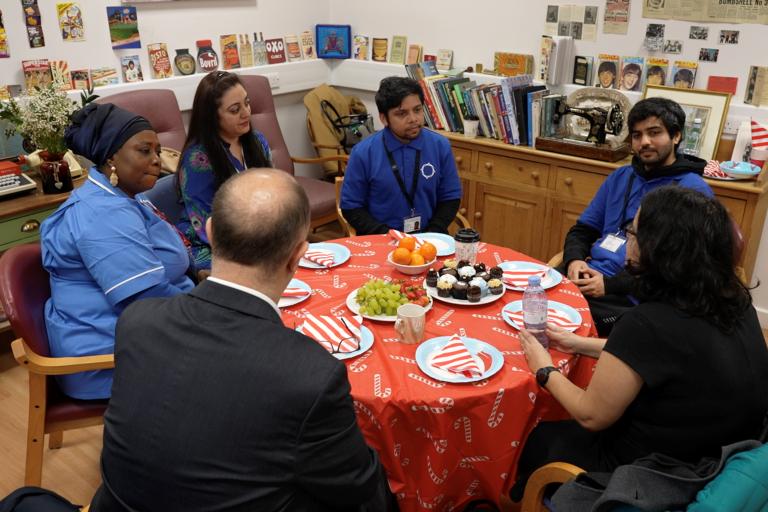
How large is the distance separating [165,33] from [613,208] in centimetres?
292

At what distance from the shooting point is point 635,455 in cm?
162

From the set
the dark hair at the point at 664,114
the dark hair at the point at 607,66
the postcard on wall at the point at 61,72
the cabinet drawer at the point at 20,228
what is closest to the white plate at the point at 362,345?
the dark hair at the point at 664,114

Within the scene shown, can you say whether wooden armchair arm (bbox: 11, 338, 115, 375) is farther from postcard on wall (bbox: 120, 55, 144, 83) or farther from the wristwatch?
postcard on wall (bbox: 120, 55, 144, 83)

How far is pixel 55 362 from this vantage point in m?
1.95

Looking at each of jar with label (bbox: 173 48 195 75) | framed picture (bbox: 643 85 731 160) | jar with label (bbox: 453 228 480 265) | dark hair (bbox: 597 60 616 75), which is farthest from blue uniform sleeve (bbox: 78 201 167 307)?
dark hair (bbox: 597 60 616 75)

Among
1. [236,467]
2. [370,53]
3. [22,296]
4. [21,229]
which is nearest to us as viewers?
[236,467]

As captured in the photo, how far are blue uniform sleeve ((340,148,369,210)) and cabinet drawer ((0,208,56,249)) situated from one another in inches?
56.3

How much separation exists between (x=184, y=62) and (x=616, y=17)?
266cm

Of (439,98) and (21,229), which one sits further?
(439,98)

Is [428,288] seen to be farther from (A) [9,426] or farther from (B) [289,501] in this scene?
(A) [9,426]

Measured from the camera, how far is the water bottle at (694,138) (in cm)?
349

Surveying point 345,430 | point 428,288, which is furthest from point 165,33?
point 345,430

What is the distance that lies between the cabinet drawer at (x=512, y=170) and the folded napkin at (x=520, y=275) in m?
1.56

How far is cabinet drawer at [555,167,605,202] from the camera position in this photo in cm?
362
